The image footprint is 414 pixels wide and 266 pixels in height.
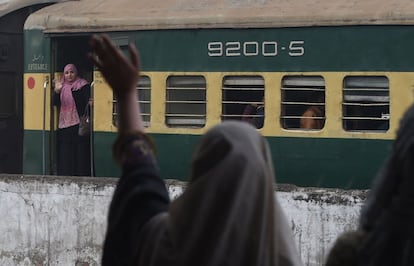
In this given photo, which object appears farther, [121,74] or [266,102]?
[266,102]

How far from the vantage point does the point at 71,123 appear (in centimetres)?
1059

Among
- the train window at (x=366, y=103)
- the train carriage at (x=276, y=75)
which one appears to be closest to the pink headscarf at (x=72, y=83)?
the train carriage at (x=276, y=75)

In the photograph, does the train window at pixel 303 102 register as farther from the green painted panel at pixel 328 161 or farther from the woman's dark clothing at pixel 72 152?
the woman's dark clothing at pixel 72 152

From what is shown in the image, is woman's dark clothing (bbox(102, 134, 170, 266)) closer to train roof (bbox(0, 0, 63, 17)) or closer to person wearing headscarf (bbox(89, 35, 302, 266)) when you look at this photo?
person wearing headscarf (bbox(89, 35, 302, 266))

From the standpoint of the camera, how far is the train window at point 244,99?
9.01 m

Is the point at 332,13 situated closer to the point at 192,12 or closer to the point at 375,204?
the point at 192,12

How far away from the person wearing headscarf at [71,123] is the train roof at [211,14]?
627 mm

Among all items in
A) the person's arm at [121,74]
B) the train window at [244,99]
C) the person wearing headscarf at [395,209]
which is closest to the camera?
the person wearing headscarf at [395,209]

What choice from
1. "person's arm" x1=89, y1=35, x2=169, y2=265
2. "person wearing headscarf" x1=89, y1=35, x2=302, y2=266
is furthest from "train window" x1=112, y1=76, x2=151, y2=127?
"person wearing headscarf" x1=89, y1=35, x2=302, y2=266

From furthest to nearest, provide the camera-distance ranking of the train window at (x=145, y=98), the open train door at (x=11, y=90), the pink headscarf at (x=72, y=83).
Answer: the open train door at (x=11, y=90) → the pink headscarf at (x=72, y=83) → the train window at (x=145, y=98)

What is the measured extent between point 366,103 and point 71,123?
3.79 m

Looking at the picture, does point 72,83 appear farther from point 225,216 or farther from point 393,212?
point 393,212

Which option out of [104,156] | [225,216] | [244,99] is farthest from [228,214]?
[104,156]

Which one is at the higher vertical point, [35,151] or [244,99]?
[244,99]
